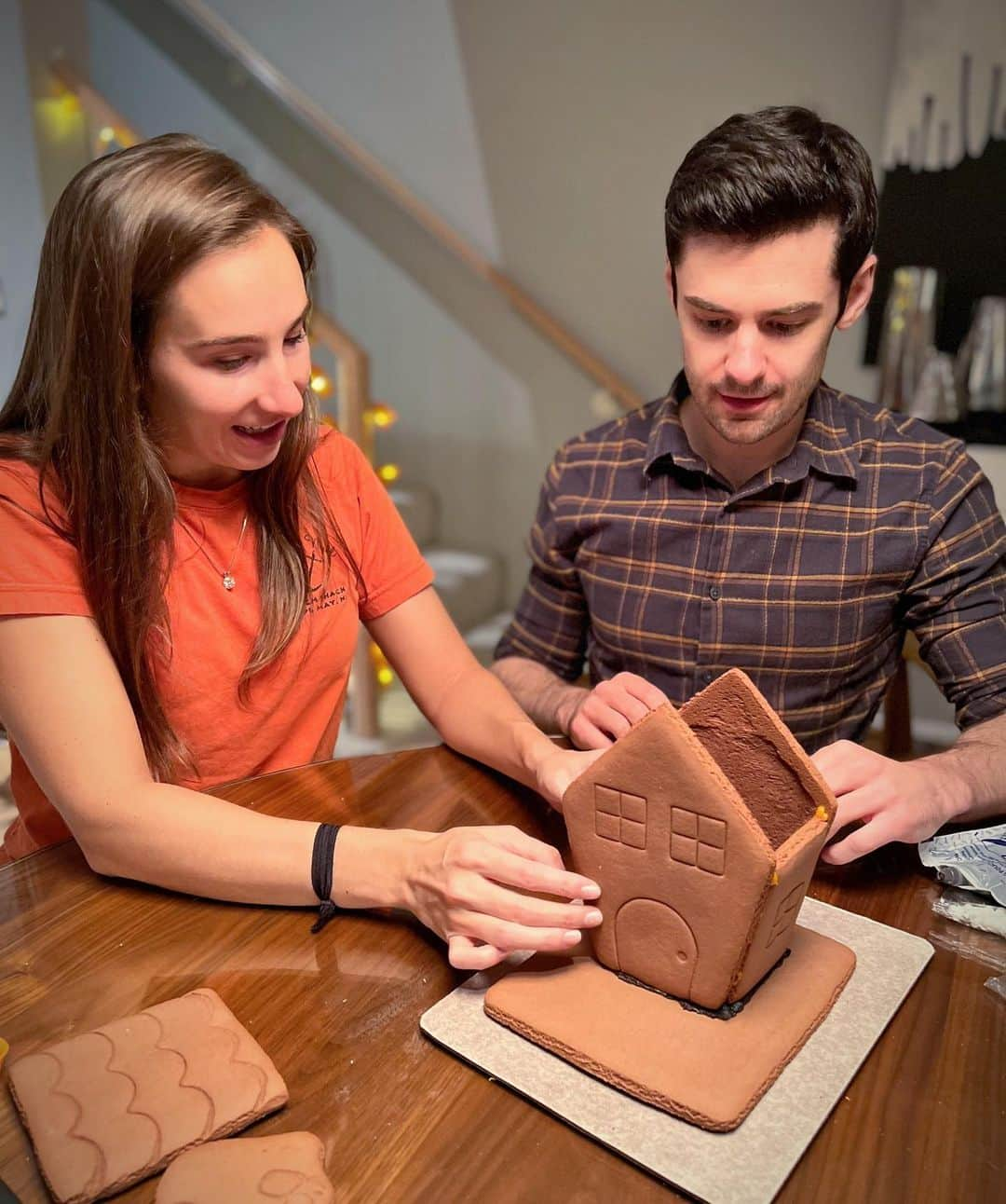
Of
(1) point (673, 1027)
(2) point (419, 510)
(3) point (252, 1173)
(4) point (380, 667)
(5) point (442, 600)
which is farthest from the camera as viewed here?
(2) point (419, 510)

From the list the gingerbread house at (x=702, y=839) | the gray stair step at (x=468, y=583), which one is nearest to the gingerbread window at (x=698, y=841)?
the gingerbread house at (x=702, y=839)

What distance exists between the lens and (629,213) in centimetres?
343

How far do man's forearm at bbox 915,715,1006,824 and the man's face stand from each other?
0.50 meters

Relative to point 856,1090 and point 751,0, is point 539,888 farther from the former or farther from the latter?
point 751,0

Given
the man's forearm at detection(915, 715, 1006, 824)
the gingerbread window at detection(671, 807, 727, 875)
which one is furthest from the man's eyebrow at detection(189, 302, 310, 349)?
the man's forearm at detection(915, 715, 1006, 824)

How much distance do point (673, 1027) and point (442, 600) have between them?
9.60ft

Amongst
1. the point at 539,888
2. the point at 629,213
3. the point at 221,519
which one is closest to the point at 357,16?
the point at 629,213

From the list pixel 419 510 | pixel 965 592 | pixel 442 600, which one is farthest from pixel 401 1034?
pixel 419 510

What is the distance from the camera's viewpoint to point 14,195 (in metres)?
3.13

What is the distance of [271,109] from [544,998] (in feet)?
13.4

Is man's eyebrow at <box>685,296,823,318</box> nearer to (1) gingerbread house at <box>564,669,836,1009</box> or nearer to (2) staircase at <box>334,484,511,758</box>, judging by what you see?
(1) gingerbread house at <box>564,669,836,1009</box>

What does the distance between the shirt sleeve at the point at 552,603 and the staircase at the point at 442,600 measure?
170cm

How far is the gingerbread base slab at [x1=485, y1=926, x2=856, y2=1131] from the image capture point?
79 cm

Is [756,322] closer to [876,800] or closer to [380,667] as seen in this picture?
[876,800]
